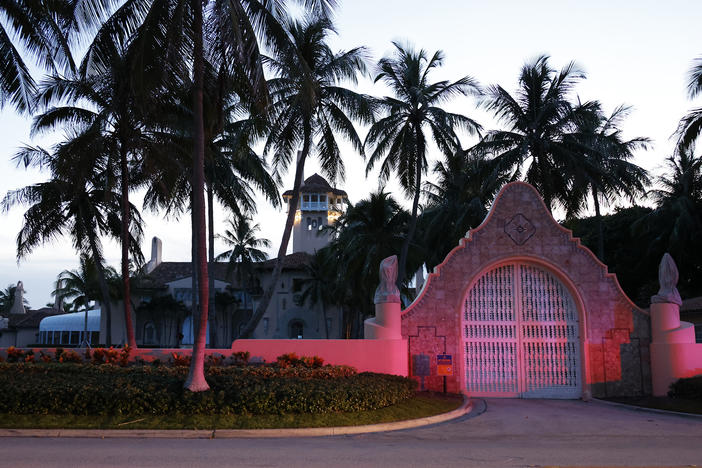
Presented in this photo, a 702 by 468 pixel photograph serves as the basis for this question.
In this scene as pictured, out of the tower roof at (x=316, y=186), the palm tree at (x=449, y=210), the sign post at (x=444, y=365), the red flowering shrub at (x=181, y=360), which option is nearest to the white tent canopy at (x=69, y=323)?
the tower roof at (x=316, y=186)

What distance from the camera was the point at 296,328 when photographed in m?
56.1

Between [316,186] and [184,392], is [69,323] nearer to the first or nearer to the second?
[316,186]

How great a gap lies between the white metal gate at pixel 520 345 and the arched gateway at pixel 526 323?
0.10 feet

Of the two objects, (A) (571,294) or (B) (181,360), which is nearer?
(B) (181,360)

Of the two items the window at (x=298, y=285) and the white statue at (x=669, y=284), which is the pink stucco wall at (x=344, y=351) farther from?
the window at (x=298, y=285)

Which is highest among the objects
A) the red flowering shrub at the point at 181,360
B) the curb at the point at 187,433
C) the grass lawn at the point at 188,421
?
the red flowering shrub at the point at 181,360

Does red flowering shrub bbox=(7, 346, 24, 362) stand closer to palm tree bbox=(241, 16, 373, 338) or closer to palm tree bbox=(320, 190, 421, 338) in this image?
palm tree bbox=(241, 16, 373, 338)

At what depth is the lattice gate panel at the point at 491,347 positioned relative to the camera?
66.0ft

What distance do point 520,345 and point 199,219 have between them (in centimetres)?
1075

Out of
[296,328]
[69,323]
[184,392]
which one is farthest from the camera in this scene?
[69,323]

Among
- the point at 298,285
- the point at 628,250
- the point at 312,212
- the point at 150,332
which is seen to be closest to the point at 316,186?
the point at 312,212

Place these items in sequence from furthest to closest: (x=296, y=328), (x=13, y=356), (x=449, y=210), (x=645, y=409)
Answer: (x=296, y=328) → (x=449, y=210) → (x=13, y=356) → (x=645, y=409)

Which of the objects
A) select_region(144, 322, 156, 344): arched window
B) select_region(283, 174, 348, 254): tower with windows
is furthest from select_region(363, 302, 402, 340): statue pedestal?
select_region(283, 174, 348, 254): tower with windows

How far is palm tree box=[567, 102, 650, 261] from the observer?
88.0 ft
